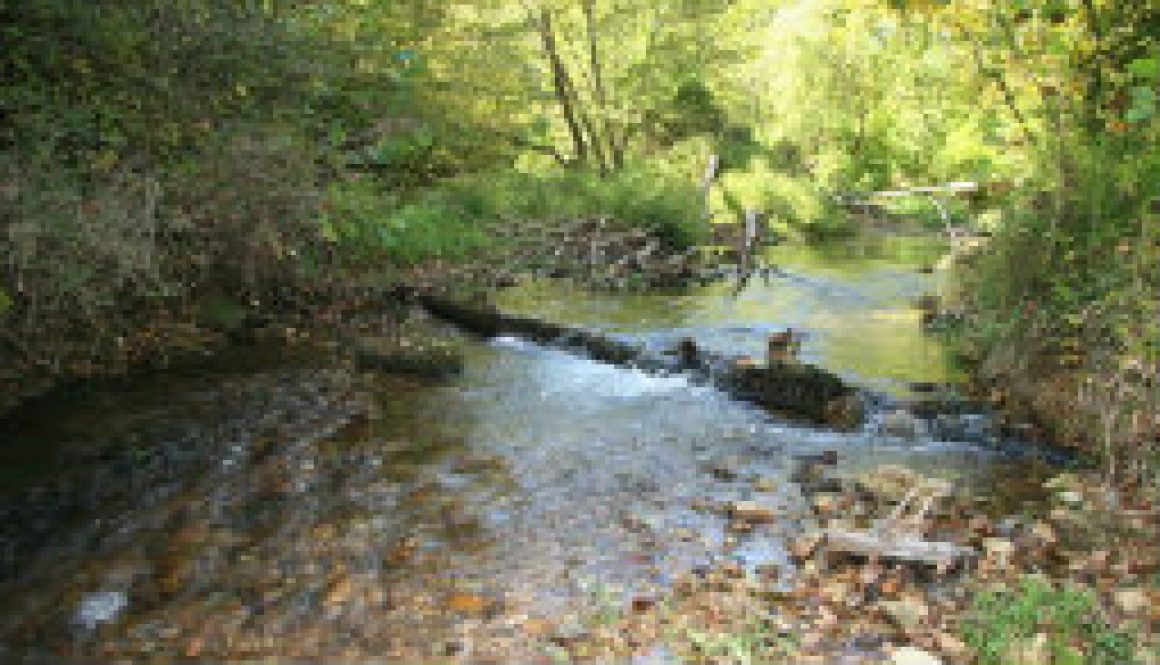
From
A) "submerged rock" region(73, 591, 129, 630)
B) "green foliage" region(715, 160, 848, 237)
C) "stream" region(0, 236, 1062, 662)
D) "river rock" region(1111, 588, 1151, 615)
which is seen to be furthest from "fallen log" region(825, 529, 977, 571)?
"green foliage" region(715, 160, 848, 237)

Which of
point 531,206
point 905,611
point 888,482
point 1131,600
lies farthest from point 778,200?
point 905,611

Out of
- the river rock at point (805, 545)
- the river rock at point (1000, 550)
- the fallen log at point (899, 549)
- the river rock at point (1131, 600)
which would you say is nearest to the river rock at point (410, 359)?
the river rock at point (805, 545)

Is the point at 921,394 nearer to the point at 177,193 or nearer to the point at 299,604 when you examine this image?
the point at 299,604

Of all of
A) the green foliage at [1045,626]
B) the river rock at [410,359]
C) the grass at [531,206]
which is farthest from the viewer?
the grass at [531,206]

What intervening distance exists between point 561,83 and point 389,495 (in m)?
14.2

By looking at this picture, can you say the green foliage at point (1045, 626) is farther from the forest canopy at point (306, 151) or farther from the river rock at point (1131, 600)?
the forest canopy at point (306, 151)

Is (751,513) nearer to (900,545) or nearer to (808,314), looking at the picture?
(900,545)

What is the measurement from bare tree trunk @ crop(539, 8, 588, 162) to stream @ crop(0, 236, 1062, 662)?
34.6ft

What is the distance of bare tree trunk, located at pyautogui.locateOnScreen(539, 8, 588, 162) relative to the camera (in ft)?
57.8

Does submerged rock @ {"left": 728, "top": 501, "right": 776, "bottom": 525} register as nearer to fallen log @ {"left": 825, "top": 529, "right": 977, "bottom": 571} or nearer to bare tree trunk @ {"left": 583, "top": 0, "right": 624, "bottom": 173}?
fallen log @ {"left": 825, "top": 529, "right": 977, "bottom": 571}

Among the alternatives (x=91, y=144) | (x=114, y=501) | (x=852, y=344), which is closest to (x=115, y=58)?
(x=91, y=144)

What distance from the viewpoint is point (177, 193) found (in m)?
7.18

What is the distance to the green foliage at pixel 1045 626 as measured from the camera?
3.43m

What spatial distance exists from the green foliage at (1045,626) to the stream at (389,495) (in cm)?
110
